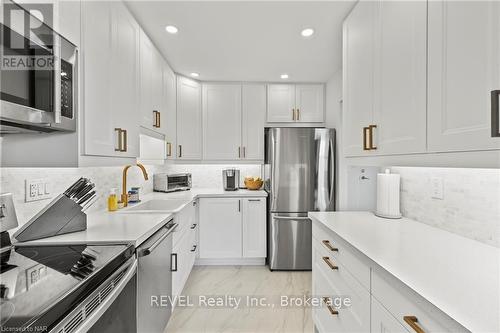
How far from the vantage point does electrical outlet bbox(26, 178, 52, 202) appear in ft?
4.23

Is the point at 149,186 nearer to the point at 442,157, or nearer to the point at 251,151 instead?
the point at 251,151

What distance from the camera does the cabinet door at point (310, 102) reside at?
333 centimetres

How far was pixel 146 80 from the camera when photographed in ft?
6.99

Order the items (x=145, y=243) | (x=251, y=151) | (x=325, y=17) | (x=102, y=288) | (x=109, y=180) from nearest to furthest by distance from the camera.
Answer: (x=102, y=288)
(x=145, y=243)
(x=325, y=17)
(x=109, y=180)
(x=251, y=151)

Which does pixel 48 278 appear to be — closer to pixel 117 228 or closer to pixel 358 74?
pixel 117 228

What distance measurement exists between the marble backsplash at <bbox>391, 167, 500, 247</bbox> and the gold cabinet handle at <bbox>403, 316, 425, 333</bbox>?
693 mm

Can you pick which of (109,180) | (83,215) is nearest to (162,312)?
(83,215)

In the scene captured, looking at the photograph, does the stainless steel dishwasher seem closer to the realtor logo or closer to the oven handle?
the oven handle

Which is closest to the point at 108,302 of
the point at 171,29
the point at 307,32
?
the point at 171,29

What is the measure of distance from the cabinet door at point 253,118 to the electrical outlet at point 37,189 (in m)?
2.25

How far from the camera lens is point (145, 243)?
1.38 meters

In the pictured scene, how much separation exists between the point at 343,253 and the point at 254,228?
6.21ft

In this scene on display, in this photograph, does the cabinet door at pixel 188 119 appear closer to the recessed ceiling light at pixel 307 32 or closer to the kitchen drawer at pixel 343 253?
the recessed ceiling light at pixel 307 32

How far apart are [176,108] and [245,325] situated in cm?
251
